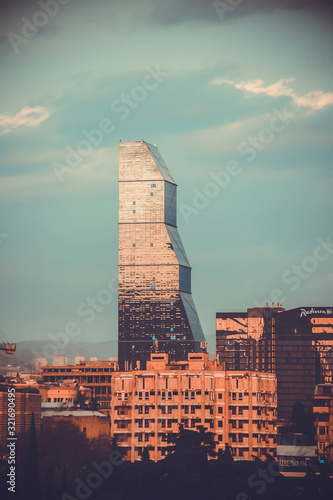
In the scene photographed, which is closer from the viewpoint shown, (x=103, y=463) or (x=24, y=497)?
(x=24, y=497)

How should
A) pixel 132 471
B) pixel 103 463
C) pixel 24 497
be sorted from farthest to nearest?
pixel 103 463 < pixel 132 471 < pixel 24 497

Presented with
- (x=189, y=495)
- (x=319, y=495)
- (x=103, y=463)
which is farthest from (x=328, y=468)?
(x=103, y=463)

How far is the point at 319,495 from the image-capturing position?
168375 millimetres

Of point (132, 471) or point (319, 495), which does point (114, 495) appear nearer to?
point (132, 471)

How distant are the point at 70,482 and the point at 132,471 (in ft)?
74.1

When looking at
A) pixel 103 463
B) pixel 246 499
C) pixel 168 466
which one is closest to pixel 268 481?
pixel 246 499

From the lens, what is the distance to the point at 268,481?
170375 millimetres

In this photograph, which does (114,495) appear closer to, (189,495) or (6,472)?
(189,495)

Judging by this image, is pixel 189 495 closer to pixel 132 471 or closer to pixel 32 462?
pixel 132 471

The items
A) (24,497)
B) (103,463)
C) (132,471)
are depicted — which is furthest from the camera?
(103,463)

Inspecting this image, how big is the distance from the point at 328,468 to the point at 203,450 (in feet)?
74.6

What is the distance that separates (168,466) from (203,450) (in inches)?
461

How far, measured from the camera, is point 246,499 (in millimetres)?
167000

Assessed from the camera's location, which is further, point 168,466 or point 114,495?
point 168,466
